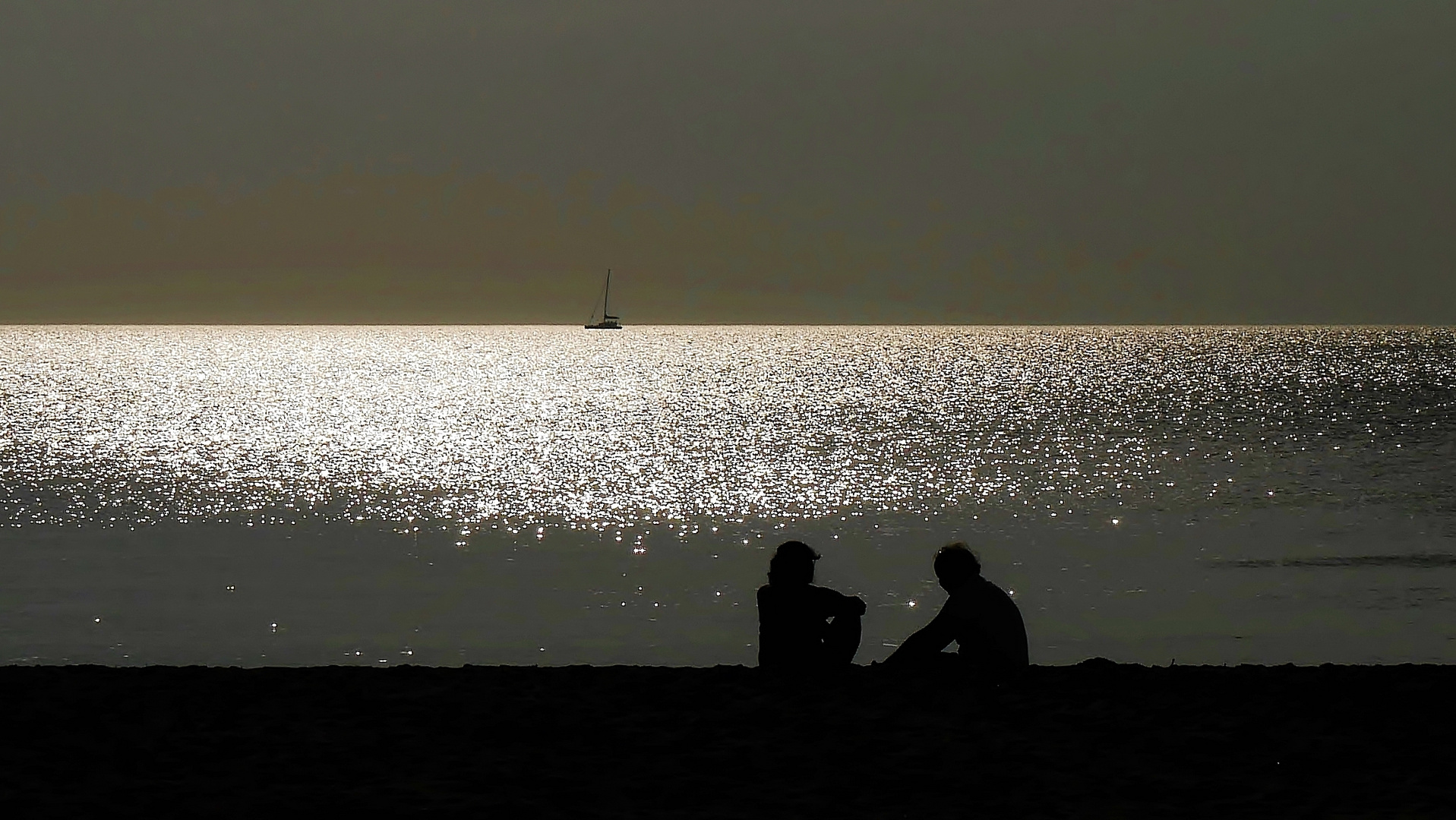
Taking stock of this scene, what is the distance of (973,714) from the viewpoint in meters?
11.1

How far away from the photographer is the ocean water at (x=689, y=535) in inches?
1073

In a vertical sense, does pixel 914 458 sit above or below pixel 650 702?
above

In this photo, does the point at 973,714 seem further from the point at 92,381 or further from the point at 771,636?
the point at 92,381

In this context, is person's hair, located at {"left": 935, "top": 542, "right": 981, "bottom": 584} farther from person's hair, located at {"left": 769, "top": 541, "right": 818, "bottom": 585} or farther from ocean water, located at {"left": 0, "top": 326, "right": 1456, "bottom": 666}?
ocean water, located at {"left": 0, "top": 326, "right": 1456, "bottom": 666}

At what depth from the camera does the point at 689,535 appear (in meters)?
43.8

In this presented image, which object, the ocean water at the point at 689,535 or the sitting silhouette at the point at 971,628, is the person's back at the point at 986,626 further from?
the ocean water at the point at 689,535

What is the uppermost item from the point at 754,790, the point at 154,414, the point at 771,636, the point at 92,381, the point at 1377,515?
the point at 92,381

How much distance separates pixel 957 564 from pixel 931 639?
32.0 inches

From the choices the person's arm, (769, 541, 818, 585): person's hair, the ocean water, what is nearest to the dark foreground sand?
the person's arm

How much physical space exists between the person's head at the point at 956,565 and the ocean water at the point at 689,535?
12983 mm

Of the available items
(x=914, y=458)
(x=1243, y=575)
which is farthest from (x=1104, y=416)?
(x=1243, y=575)

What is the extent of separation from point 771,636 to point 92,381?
201920 mm

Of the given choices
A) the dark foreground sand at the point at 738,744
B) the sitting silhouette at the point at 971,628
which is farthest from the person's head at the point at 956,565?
the dark foreground sand at the point at 738,744

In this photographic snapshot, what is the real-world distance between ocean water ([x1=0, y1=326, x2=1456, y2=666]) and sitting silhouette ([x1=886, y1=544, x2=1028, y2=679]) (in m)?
12.5
